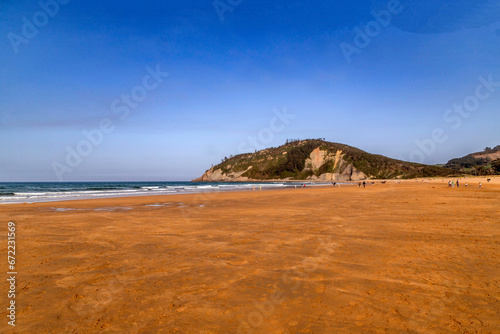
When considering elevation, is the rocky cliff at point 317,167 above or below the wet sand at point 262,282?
above

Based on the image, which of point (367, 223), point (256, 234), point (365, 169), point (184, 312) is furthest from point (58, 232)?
point (365, 169)

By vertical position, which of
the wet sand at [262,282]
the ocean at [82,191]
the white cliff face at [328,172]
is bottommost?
the wet sand at [262,282]

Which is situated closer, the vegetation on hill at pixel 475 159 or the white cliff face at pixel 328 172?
the white cliff face at pixel 328 172

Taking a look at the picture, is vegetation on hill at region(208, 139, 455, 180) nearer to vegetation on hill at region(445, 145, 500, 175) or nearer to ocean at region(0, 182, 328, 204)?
vegetation on hill at region(445, 145, 500, 175)

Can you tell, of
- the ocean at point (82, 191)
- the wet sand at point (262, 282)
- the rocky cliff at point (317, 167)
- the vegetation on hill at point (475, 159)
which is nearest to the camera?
the wet sand at point (262, 282)

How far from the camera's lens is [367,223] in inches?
461

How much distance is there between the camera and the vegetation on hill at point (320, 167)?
373 ft

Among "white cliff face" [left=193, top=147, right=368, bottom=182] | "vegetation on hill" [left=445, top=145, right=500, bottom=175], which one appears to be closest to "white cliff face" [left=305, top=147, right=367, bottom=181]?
"white cliff face" [left=193, top=147, right=368, bottom=182]

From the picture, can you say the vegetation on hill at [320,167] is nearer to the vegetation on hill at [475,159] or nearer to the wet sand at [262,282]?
the vegetation on hill at [475,159]

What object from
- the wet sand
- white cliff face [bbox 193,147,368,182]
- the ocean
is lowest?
the wet sand

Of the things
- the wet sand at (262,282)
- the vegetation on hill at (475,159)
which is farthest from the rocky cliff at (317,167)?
the wet sand at (262,282)

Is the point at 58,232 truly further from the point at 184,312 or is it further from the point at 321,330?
the point at 321,330

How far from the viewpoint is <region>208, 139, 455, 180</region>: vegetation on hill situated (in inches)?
4481

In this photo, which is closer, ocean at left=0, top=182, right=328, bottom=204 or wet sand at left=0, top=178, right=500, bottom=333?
wet sand at left=0, top=178, right=500, bottom=333
